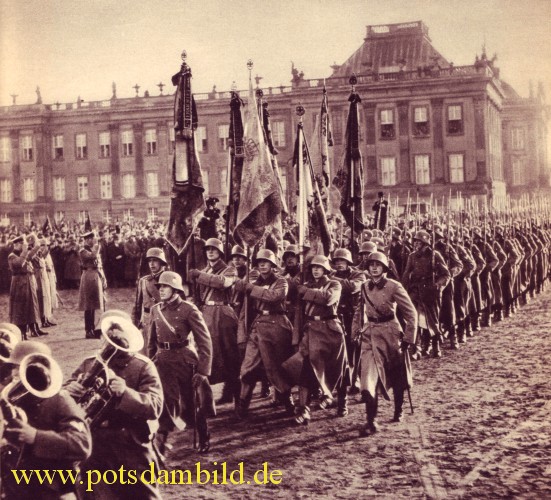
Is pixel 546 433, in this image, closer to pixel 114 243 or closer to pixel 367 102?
pixel 114 243

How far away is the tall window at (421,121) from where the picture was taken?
44.7 m

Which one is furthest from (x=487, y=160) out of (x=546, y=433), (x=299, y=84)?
(x=546, y=433)

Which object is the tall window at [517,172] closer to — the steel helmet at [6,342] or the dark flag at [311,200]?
the dark flag at [311,200]

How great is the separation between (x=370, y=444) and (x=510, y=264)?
10293 millimetres

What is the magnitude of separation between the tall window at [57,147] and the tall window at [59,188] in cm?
161

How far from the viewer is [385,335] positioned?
867 centimetres

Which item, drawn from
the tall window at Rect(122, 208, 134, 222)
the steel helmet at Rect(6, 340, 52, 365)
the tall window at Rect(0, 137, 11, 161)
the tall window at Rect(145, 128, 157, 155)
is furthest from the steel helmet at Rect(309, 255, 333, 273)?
the tall window at Rect(145, 128, 157, 155)

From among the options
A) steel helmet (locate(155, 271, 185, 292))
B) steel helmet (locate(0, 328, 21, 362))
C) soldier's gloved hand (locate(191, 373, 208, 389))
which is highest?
steel helmet (locate(155, 271, 185, 292))

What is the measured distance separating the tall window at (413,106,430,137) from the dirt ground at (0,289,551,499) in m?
34.8

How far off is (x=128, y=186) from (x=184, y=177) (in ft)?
139

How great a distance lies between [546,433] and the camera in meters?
8.06

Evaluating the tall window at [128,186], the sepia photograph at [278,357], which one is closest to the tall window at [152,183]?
the tall window at [128,186]

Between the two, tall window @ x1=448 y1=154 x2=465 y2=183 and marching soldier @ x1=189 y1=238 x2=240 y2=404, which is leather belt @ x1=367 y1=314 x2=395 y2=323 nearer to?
marching soldier @ x1=189 y1=238 x2=240 y2=404

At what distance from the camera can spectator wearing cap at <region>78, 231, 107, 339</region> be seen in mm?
15172
